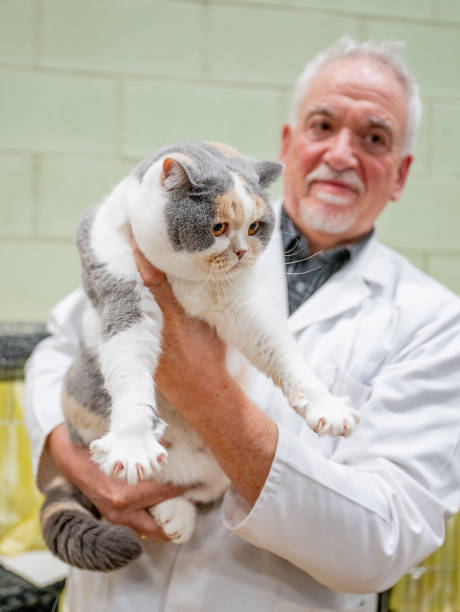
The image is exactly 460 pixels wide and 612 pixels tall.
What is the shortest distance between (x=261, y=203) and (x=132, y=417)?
14.3 inches

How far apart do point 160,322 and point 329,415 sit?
306 millimetres

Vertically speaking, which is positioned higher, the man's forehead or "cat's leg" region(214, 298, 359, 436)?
the man's forehead

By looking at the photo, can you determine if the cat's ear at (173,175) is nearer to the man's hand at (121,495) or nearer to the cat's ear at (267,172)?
the cat's ear at (267,172)

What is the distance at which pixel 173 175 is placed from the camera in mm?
803

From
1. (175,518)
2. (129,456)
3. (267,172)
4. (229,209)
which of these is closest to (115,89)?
(267,172)

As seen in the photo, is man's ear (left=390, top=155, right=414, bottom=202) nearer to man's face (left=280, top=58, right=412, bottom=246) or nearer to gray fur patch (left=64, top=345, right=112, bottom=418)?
man's face (left=280, top=58, right=412, bottom=246)

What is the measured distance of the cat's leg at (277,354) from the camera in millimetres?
847

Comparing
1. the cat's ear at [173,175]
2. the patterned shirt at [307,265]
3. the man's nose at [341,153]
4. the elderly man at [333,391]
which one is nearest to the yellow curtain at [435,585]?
the elderly man at [333,391]

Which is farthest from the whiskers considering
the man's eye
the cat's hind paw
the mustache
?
the man's eye

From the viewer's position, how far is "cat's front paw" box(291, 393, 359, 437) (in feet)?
2.61

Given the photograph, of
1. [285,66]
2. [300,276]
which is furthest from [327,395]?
[285,66]

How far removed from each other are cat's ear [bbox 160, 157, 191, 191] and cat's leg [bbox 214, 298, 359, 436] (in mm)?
227

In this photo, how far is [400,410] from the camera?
111 cm

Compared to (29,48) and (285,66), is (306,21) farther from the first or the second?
(29,48)
